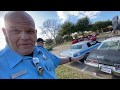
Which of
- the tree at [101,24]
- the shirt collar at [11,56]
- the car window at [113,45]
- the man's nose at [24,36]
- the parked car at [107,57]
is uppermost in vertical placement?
the tree at [101,24]

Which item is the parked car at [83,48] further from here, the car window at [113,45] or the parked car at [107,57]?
the car window at [113,45]

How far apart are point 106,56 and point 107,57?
0.03 m

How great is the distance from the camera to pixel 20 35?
90cm

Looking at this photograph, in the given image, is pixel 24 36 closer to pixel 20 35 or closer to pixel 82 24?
pixel 20 35

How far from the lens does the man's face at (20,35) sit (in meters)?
0.89

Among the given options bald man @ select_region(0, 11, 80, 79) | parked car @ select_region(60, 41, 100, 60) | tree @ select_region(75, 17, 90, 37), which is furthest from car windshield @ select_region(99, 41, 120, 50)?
bald man @ select_region(0, 11, 80, 79)

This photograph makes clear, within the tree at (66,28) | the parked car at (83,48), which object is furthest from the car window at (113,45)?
the tree at (66,28)

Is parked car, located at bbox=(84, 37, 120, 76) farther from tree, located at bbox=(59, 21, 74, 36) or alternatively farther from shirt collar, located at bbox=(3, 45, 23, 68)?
shirt collar, located at bbox=(3, 45, 23, 68)

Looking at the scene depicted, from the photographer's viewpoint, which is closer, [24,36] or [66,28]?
[24,36]

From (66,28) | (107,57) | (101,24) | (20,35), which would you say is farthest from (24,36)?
(107,57)

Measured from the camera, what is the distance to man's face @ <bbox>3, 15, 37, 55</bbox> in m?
0.89

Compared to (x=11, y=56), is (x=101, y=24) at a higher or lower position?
higher
